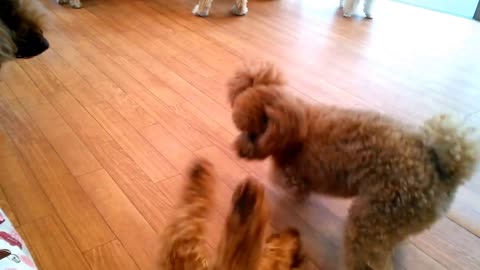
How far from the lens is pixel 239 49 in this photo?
2.62 metres

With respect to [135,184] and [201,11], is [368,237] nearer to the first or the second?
[135,184]

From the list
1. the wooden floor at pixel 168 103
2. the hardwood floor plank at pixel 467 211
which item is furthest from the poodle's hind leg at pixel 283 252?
the hardwood floor plank at pixel 467 211

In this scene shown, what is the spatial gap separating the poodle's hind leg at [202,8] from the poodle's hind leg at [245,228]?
2759 millimetres

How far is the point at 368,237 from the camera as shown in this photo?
1106 mm

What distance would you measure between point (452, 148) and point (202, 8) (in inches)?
98.5

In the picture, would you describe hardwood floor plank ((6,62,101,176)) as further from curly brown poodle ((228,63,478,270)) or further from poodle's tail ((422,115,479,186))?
poodle's tail ((422,115,479,186))

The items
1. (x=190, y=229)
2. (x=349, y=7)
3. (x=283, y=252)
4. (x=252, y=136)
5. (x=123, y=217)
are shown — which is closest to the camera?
(x=190, y=229)

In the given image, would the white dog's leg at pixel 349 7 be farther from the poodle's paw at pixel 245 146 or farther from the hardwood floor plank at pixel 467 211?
the poodle's paw at pixel 245 146

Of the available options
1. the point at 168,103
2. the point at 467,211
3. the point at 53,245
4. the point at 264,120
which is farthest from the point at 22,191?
the point at 467,211

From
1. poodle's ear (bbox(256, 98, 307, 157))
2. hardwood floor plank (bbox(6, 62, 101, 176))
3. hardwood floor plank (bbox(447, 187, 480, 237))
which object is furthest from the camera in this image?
hardwood floor plank (bbox(6, 62, 101, 176))

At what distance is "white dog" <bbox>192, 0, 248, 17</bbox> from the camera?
10.3 ft

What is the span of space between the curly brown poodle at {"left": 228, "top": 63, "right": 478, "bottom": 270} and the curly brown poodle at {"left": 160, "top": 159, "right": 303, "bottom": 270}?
0.73 feet

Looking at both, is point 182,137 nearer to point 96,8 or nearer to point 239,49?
point 239,49

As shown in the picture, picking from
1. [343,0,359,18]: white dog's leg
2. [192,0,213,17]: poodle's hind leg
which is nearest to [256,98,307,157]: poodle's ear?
[192,0,213,17]: poodle's hind leg
